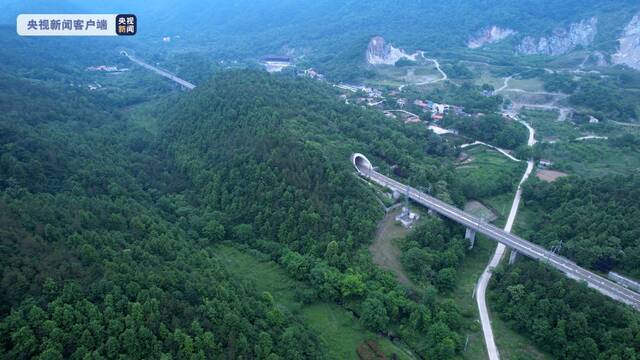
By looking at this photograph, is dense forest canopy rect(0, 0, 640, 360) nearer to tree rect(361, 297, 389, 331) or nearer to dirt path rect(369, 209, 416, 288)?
tree rect(361, 297, 389, 331)

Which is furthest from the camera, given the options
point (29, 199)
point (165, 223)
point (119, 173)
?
point (119, 173)

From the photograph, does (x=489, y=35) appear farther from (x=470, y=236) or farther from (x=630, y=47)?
(x=470, y=236)

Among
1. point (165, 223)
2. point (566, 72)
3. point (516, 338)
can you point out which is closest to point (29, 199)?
point (165, 223)

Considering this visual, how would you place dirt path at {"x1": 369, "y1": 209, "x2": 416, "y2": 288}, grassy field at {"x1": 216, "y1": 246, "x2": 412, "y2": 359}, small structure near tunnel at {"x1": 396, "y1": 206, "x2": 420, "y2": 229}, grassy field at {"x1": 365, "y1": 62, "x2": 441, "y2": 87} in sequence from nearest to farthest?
grassy field at {"x1": 216, "y1": 246, "x2": 412, "y2": 359} < dirt path at {"x1": 369, "y1": 209, "x2": 416, "y2": 288} < small structure near tunnel at {"x1": 396, "y1": 206, "x2": 420, "y2": 229} < grassy field at {"x1": 365, "y1": 62, "x2": 441, "y2": 87}

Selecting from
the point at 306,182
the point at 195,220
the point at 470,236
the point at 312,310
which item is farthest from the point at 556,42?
the point at 312,310

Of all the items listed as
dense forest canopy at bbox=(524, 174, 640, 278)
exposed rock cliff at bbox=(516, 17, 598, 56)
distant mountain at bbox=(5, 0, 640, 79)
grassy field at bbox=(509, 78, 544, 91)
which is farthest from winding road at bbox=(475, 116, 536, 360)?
exposed rock cliff at bbox=(516, 17, 598, 56)

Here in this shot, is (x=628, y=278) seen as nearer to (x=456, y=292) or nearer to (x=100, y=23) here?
(x=456, y=292)
